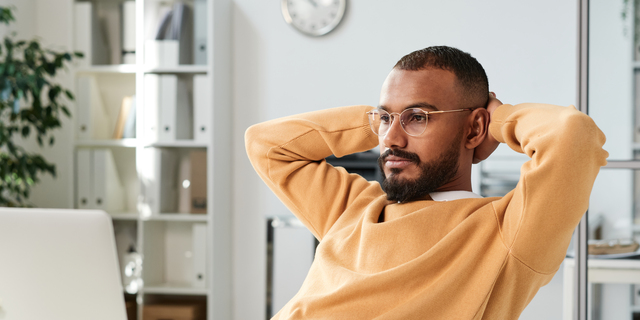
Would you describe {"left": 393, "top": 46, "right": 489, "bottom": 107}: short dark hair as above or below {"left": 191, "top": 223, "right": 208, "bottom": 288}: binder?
above

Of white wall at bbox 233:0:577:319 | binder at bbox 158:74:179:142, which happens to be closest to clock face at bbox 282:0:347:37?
white wall at bbox 233:0:577:319

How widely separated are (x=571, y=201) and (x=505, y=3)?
7.99 ft

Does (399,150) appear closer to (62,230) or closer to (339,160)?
(62,230)

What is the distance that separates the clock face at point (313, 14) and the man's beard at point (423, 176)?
2.22 m

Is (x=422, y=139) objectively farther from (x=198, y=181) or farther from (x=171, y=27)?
(x=171, y=27)

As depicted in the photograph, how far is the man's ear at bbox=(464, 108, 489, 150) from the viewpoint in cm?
112

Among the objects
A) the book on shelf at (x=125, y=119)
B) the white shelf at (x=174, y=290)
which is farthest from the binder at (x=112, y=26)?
the white shelf at (x=174, y=290)

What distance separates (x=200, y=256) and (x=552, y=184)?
240 cm

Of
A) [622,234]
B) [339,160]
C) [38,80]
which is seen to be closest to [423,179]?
[622,234]

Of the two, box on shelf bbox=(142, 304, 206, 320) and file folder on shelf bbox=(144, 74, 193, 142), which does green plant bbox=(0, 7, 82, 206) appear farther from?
box on shelf bbox=(142, 304, 206, 320)

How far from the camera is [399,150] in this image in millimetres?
1102

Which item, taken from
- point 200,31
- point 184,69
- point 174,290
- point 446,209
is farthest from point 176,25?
point 446,209

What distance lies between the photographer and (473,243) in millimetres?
993

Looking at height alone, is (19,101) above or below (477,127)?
above
